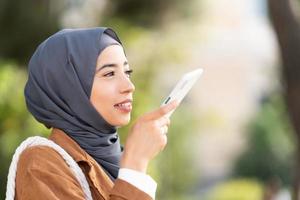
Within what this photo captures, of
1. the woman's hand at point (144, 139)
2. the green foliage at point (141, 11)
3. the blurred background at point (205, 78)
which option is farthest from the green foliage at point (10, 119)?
the woman's hand at point (144, 139)

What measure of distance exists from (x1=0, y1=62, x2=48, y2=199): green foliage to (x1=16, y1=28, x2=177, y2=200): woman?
6449 mm

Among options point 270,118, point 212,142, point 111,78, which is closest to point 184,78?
point 111,78

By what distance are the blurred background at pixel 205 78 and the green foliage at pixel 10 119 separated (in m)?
0.01

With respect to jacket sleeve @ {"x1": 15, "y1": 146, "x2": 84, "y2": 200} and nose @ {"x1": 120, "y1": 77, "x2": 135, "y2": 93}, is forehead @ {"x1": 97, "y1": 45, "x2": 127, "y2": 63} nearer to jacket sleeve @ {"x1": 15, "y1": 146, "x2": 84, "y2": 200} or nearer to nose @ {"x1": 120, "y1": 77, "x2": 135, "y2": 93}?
nose @ {"x1": 120, "y1": 77, "x2": 135, "y2": 93}

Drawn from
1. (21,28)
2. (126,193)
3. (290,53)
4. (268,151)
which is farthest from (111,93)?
(268,151)

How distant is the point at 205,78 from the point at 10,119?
19963 millimetres

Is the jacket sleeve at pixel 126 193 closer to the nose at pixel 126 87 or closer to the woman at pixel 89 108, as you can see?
the woman at pixel 89 108

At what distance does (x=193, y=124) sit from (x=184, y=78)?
17.2 meters

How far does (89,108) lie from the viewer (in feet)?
6.85

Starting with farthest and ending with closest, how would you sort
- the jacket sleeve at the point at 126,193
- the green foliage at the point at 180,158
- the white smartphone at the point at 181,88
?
the green foliage at the point at 180,158 < the white smartphone at the point at 181,88 < the jacket sleeve at the point at 126,193

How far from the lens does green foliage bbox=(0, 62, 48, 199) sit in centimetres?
877

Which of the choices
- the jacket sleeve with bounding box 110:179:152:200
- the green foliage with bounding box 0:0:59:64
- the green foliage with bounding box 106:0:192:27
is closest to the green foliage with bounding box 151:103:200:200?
the green foliage with bounding box 106:0:192:27

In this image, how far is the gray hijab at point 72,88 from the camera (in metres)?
2.08

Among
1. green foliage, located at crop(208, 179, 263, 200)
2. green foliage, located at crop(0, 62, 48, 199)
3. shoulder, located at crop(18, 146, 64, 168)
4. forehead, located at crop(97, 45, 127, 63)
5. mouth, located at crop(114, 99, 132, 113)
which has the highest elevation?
forehead, located at crop(97, 45, 127, 63)
